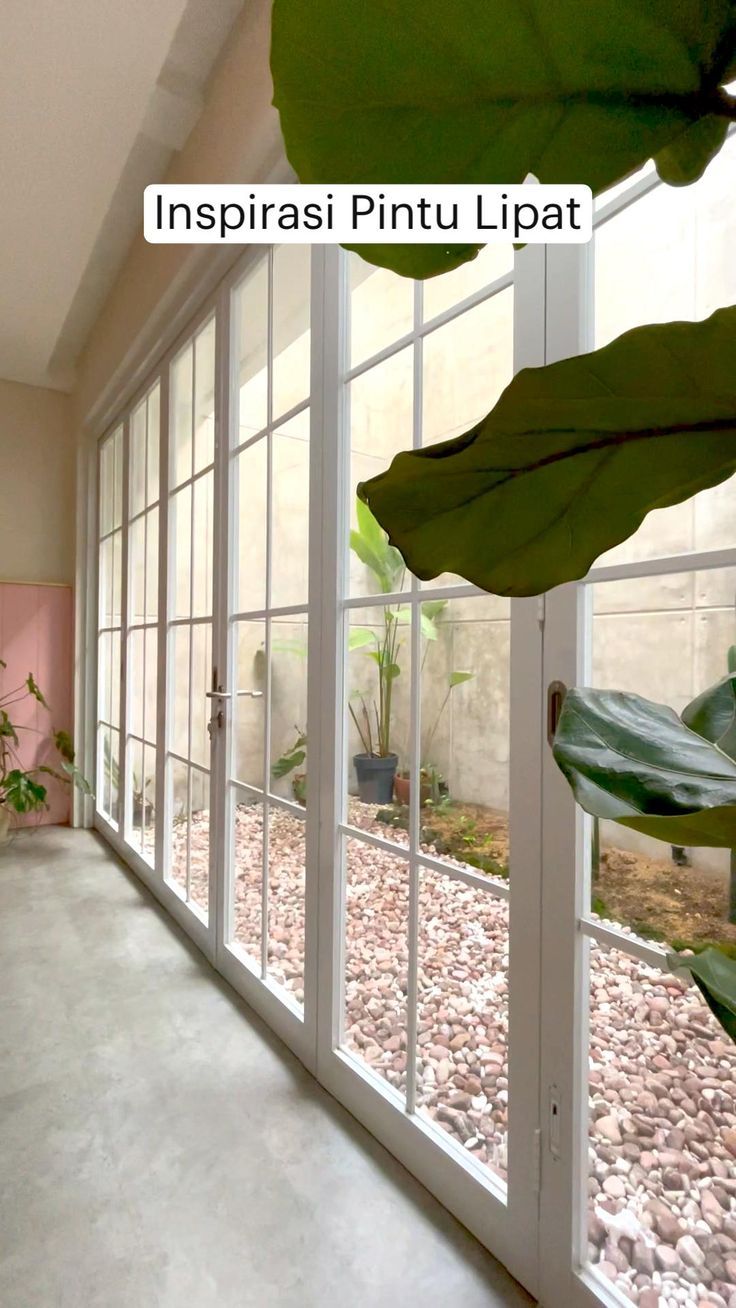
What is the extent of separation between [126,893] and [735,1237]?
2.43m

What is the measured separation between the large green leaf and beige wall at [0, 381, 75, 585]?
13.4 feet

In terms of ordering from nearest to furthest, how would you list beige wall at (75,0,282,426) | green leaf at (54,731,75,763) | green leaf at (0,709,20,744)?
beige wall at (75,0,282,426)
green leaf at (0,709,20,744)
green leaf at (54,731,75,763)

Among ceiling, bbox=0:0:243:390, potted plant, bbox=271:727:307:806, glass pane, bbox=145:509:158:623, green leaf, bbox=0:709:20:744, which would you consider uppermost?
ceiling, bbox=0:0:243:390

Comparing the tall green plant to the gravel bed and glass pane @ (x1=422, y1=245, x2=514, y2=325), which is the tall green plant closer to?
the gravel bed

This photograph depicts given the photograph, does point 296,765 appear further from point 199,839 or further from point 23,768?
point 23,768

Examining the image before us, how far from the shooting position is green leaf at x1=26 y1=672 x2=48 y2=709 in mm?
3571

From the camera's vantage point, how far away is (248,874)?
6.46 feet

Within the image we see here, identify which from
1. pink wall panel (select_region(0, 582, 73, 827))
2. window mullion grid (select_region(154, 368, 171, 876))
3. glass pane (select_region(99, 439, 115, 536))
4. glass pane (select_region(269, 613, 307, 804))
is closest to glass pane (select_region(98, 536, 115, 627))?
glass pane (select_region(99, 439, 115, 536))

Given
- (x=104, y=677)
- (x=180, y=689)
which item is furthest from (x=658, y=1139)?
(x=104, y=677)

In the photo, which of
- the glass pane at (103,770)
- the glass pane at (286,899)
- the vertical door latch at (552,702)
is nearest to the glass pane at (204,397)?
the glass pane at (286,899)

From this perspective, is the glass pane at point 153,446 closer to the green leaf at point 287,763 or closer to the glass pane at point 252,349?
the glass pane at point 252,349

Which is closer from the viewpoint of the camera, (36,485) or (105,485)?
(105,485)

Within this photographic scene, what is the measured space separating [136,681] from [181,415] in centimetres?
128

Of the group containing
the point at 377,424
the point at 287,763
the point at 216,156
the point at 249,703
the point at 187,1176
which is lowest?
the point at 187,1176
